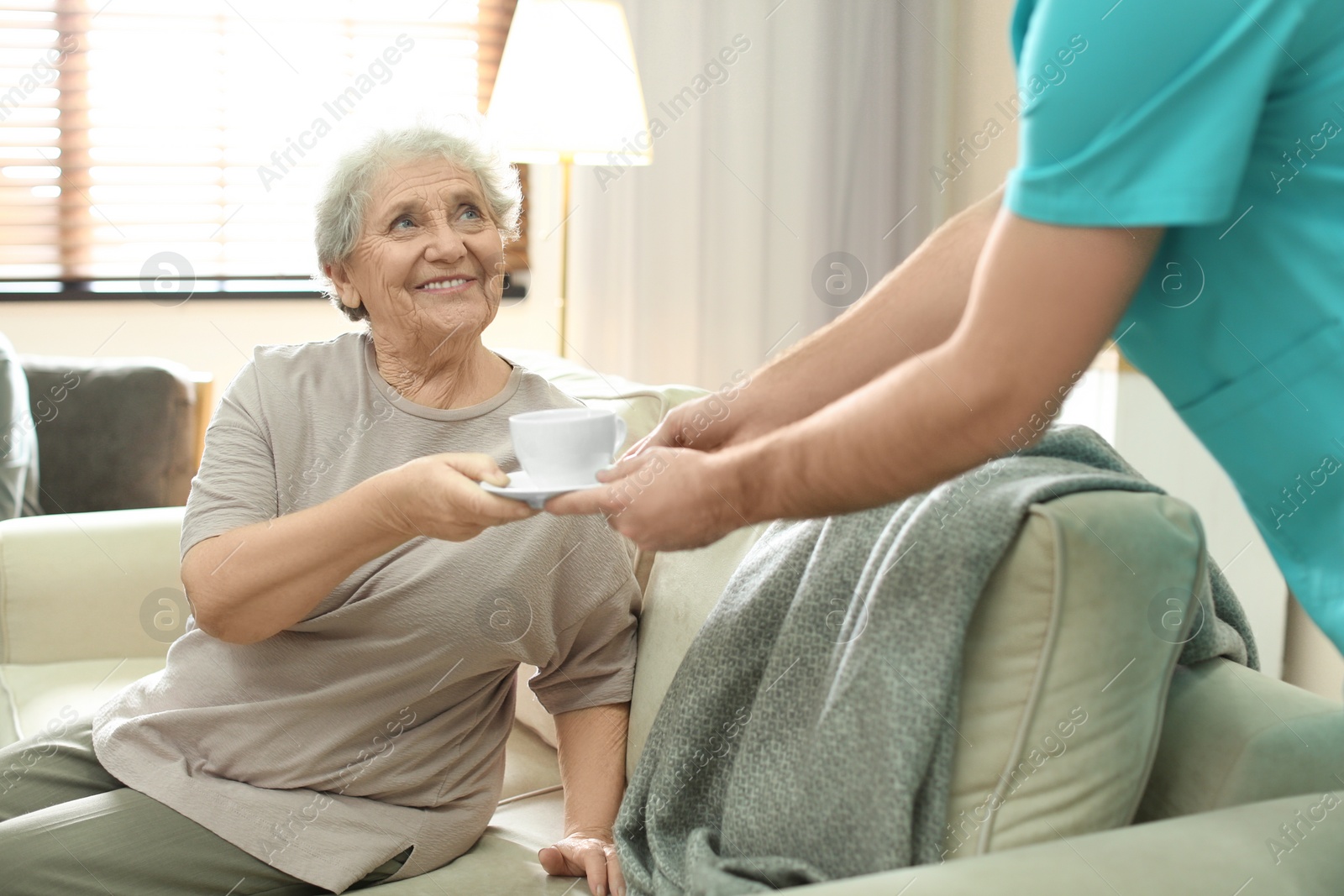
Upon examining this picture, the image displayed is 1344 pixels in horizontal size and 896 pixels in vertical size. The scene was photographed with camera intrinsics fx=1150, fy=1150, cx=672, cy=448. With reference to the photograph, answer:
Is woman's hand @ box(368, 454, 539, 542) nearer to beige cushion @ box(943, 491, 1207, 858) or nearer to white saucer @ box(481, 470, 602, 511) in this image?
white saucer @ box(481, 470, 602, 511)

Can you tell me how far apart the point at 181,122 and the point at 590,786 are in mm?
2456

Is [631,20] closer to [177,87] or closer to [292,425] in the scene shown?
[177,87]

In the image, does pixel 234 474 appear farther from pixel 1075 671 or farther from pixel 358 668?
pixel 1075 671

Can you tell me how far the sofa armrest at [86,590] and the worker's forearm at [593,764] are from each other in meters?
0.89

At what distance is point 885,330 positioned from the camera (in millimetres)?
1069

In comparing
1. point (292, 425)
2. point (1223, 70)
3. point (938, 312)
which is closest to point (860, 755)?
point (938, 312)

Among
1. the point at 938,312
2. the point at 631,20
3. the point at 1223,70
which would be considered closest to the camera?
the point at 1223,70

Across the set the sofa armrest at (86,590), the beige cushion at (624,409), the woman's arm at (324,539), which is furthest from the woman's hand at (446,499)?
the sofa armrest at (86,590)

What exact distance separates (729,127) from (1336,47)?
2.59 metres

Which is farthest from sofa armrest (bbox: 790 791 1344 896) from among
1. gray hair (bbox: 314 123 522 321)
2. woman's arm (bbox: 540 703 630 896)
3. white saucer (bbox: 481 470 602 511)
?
gray hair (bbox: 314 123 522 321)

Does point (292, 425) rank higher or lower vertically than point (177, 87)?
lower

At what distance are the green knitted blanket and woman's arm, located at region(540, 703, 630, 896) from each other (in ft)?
0.37

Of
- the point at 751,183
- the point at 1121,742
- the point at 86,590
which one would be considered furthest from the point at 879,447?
the point at 751,183

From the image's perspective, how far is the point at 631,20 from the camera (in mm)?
3039
